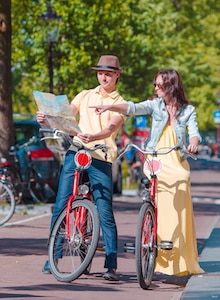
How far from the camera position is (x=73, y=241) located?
9.24 metres

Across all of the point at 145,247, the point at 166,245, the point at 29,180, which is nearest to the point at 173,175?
the point at 166,245

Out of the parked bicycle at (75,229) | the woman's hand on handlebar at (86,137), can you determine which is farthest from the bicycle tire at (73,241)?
the woman's hand on handlebar at (86,137)

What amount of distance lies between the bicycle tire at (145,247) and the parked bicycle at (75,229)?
34 centimetres

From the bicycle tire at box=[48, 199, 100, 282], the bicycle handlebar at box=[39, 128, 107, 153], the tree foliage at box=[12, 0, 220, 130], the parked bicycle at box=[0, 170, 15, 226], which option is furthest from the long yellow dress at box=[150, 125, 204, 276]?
the tree foliage at box=[12, 0, 220, 130]

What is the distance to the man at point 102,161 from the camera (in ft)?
31.3

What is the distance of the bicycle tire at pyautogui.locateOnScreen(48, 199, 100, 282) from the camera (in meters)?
9.12

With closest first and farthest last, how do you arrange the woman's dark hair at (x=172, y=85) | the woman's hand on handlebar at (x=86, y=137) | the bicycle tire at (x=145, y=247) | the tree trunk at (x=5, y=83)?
the bicycle tire at (x=145, y=247) → the woman's hand on handlebar at (x=86, y=137) → the woman's dark hair at (x=172, y=85) → the tree trunk at (x=5, y=83)

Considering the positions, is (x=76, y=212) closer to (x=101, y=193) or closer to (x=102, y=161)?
(x=101, y=193)

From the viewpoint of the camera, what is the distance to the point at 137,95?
127 ft

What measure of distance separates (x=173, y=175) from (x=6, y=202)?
19.7ft

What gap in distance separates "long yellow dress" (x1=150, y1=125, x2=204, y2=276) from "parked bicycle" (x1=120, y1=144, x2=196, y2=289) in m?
0.08

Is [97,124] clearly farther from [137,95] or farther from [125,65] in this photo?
[137,95]

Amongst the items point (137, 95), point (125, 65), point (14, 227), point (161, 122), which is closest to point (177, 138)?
point (161, 122)

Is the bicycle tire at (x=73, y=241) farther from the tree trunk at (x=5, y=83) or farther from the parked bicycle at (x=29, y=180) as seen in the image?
the tree trunk at (x=5, y=83)
